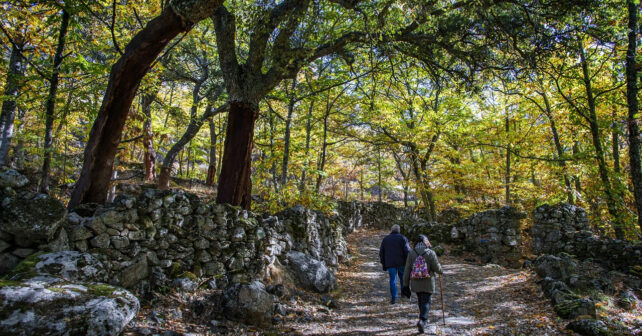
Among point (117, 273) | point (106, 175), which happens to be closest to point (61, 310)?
point (117, 273)

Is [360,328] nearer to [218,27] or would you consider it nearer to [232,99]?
[232,99]

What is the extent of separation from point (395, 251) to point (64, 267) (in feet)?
18.9

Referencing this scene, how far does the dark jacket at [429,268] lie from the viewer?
4910mm

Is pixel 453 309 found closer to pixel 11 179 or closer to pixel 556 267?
pixel 556 267

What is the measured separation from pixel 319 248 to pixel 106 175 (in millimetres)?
5593

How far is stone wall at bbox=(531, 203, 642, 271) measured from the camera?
8430mm

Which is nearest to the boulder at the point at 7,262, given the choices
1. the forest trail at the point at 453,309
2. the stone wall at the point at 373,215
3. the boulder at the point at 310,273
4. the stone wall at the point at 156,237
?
the stone wall at the point at 156,237

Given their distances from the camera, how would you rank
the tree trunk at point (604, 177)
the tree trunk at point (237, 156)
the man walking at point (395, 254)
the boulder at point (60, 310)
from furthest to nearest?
the tree trunk at point (604, 177)
the man walking at point (395, 254)
the tree trunk at point (237, 156)
the boulder at point (60, 310)

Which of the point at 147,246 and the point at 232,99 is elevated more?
the point at 232,99

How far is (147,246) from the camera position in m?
4.19

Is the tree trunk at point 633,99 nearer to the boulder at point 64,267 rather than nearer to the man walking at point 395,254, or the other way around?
the man walking at point 395,254

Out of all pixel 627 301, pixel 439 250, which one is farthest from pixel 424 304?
pixel 439 250

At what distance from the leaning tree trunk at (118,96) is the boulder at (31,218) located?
117cm

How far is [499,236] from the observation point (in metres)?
11.4
